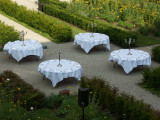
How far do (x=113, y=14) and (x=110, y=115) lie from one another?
477 inches

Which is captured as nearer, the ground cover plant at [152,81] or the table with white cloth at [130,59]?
the ground cover plant at [152,81]

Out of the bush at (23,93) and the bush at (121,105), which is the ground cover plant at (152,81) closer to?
the bush at (121,105)

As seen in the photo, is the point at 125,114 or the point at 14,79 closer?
the point at 125,114

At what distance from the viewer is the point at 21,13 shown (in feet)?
67.9

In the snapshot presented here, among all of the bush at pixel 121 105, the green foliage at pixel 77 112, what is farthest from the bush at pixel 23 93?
the bush at pixel 121 105

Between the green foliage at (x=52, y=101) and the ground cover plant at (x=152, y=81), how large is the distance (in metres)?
3.20

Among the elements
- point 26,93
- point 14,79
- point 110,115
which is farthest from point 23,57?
point 110,115

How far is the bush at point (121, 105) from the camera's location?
8453 millimetres

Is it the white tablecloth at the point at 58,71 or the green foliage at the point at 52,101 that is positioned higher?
the white tablecloth at the point at 58,71

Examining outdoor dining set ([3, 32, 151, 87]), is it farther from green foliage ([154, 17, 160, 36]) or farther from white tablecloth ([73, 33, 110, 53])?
green foliage ([154, 17, 160, 36])

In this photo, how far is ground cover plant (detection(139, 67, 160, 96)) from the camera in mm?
11516

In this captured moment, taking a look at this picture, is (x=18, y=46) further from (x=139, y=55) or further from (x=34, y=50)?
(x=139, y=55)

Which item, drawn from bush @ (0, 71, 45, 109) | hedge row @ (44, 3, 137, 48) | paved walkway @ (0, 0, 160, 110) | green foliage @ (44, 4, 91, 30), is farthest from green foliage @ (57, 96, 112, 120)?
green foliage @ (44, 4, 91, 30)

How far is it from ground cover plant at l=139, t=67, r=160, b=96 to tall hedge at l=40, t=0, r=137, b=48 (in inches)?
160
